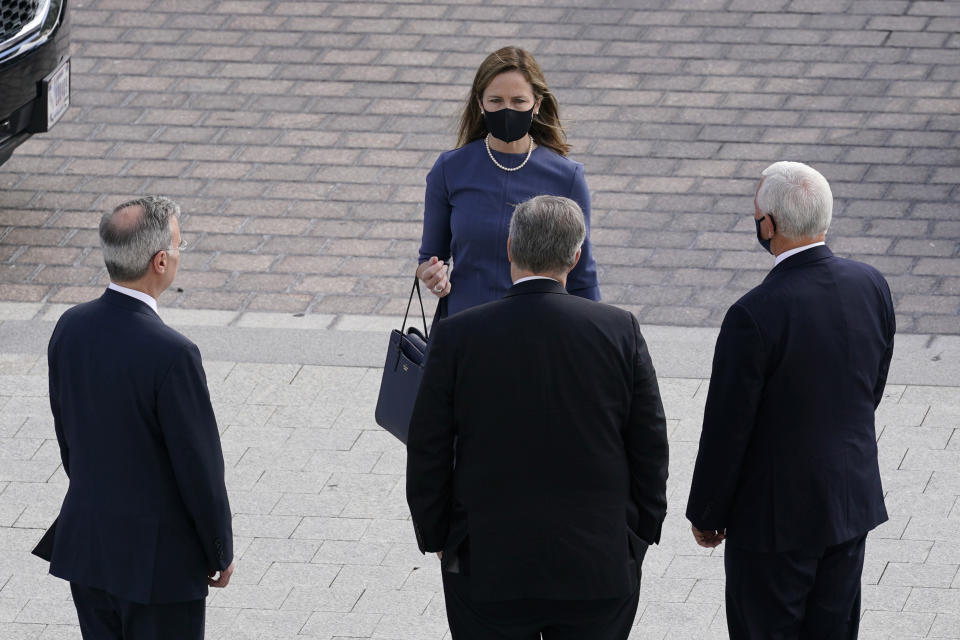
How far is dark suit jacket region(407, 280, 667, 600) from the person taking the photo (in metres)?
3.25

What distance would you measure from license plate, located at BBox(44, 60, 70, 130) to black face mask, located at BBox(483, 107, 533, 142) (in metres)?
4.12

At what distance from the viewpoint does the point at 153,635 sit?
142 inches

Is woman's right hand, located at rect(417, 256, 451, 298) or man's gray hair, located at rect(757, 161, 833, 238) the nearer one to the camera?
man's gray hair, located at rect(757, 161, 833, 238)

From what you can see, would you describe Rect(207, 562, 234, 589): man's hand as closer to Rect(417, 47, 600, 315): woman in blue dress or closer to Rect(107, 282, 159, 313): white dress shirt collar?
Rect(107, 282, 159, 313): white dress shirt collar

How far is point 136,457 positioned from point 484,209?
4.97ft

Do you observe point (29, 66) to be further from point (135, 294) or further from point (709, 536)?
point (709, 536)

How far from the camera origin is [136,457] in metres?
3.48

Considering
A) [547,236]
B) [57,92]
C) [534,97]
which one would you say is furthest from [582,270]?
[57,92]

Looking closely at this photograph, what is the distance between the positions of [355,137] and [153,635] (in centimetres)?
585

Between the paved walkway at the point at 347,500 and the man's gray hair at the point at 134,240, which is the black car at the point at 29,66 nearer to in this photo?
the paved walkway at the point at 347,500

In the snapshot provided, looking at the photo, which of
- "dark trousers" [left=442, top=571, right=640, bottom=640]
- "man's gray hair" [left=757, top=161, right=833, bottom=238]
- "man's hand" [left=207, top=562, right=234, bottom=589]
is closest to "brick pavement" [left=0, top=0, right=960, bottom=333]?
→ "man's gray hair" [left=757, top=161, right=833, bottom=238]

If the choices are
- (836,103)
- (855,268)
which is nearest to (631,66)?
(836,103)

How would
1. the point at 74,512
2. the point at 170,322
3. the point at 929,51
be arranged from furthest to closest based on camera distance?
the point at 929,51 < the point at 170,322 < the point at 74,512

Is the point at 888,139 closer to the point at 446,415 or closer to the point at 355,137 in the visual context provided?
the point at 355,137
